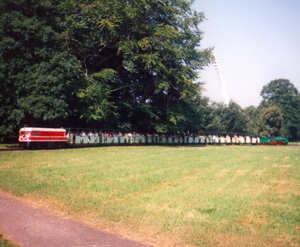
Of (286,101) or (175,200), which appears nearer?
(175,200)

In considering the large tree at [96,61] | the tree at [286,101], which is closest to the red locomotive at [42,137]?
the large tree at [96,61]

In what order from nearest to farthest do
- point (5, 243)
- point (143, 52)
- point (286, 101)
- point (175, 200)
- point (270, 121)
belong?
point (5, 243) → point (175, 200) → point (143, 52) → point (270, 121) → point (286, 101)

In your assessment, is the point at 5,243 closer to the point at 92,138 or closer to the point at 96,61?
the point at 92,138

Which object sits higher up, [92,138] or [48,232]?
[92,138]

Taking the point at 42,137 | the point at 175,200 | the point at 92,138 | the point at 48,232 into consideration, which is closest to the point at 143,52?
the point at 92,138

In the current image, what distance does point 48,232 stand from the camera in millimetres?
6094

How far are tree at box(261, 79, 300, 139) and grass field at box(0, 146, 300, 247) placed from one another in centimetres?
6897

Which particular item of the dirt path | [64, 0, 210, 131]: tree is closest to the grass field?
the dirt path

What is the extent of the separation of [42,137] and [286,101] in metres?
77.3

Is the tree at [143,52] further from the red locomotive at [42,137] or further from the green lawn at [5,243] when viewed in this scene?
the green lawn at [5,243]

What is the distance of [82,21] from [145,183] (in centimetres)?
2632

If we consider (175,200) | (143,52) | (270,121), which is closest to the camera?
(175,200)

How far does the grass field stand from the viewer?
244 inches

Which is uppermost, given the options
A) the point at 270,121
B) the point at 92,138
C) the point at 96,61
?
the point at 96,61
